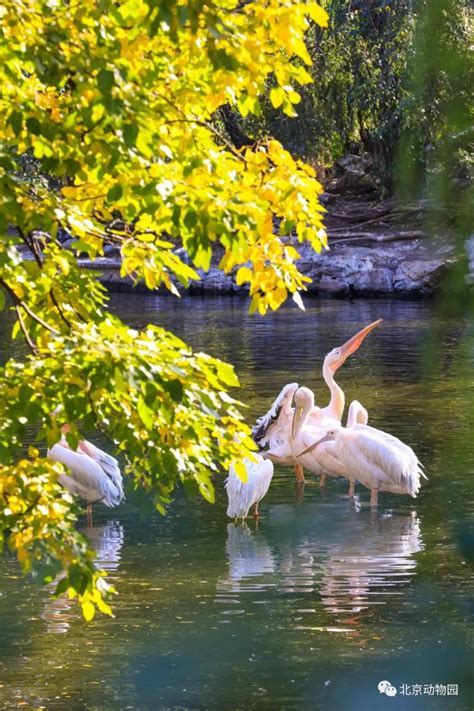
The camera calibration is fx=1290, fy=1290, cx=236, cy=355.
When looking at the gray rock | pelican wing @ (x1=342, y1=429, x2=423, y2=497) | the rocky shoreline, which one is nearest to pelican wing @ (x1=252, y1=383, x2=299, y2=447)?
pelican wing @ (x1=342, y1=429, x2=423, y2=497)

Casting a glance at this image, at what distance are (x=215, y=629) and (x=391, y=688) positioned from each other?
1.25m

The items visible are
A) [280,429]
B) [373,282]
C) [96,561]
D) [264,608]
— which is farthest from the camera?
[373,282]

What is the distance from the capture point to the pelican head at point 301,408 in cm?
965

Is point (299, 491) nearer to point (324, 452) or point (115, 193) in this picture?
point (324, 452)

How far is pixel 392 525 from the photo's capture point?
8.53 meters

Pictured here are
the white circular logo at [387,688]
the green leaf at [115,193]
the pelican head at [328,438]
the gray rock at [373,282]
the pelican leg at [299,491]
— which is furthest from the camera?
the gray rock at [373,282]

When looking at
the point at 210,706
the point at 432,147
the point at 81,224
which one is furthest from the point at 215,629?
the point at 432,147

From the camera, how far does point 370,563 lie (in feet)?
25.1

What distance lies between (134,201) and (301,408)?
6022mm

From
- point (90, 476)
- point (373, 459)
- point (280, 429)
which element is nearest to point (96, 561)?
point (90, 476)

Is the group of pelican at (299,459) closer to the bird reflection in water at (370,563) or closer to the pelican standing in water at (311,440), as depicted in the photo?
the pelican standing in water at (311,440)


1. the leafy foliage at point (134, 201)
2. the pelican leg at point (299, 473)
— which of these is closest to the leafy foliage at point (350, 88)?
the pelican leg at point (299, 473)

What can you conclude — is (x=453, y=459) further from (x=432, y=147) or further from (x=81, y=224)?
(x=432, y=147)

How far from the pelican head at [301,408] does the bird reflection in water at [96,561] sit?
5.44ft
